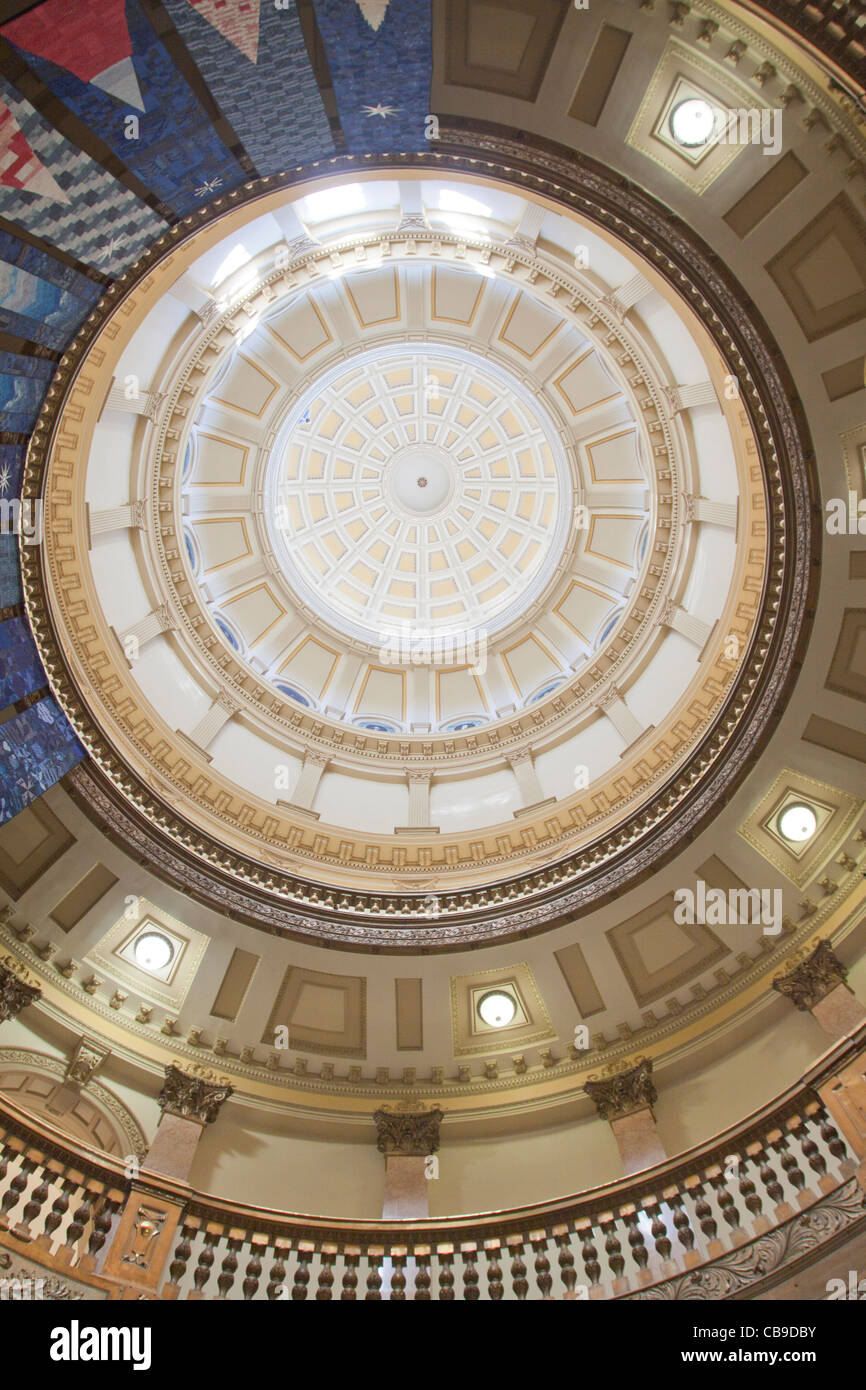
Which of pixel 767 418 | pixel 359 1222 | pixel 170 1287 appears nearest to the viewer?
pixel 170 1287

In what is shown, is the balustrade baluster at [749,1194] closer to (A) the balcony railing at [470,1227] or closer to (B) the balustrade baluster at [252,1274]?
(A) the balcony railing at [470,1227]

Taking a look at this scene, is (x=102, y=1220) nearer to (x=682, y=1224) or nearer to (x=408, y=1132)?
(x=408, y=1132)

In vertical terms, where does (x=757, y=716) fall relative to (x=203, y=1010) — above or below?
above

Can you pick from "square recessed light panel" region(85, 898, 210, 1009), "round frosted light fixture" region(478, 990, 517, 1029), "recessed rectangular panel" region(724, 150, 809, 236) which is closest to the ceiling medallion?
"recessed rectangular panel" region(724, 150, 809, 236)

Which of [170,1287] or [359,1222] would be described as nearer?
[170,1287]

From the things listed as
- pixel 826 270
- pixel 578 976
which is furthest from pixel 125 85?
pixel 578 976

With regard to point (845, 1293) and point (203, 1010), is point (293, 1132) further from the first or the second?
point (845, 1293)

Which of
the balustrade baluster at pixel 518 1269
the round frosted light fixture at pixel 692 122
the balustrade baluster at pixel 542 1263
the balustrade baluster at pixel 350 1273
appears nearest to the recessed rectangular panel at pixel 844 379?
the round frosted light fixture at pixel 692 122

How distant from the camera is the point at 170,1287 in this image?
1027 centimetres

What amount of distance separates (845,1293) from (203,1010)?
11410mm

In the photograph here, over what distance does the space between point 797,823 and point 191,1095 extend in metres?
12.3

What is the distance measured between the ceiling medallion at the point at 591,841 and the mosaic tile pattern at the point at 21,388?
314mm

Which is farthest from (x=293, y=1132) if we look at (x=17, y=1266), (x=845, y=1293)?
(x=845, y=1293)

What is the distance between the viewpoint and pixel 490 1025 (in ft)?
54.3
